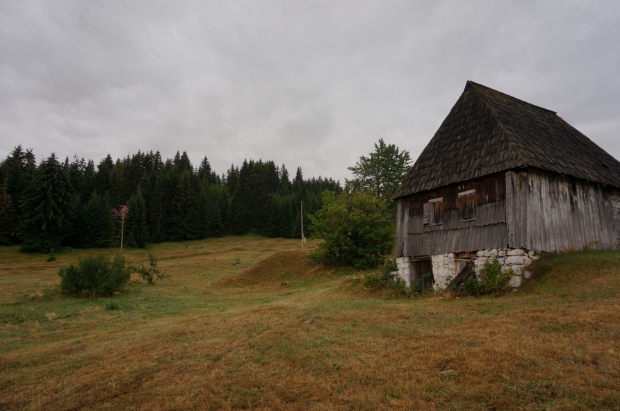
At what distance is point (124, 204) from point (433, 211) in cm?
7201

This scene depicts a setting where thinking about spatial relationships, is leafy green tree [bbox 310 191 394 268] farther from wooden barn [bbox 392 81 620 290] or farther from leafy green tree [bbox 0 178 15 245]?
leafy green tree [bbox 0 178 15 245]

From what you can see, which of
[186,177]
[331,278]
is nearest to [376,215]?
[331,278]

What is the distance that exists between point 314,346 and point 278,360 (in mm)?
1171

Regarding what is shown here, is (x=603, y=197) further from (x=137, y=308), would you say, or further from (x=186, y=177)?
(x=186, y=177)

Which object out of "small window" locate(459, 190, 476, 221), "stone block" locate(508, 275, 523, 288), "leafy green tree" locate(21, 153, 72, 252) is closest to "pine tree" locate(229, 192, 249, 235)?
"leafy green tree" locate(21, 153, 72, 252)

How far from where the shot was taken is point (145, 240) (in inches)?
2424

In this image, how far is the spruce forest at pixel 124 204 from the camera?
51.8 metres

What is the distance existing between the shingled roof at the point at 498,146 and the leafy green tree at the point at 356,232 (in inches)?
386

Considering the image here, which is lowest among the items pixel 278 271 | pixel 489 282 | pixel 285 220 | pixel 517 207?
pixel 278 271

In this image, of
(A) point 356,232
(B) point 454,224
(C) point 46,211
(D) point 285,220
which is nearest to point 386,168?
(A) point 356,232

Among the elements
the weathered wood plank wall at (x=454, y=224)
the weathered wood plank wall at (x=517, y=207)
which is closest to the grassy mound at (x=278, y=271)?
the weathered wood plank wall at (x=454, y=224)

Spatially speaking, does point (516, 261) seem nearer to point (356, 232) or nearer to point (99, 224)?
point (356, 232)

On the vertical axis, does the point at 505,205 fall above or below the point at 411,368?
above

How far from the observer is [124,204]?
237ft
